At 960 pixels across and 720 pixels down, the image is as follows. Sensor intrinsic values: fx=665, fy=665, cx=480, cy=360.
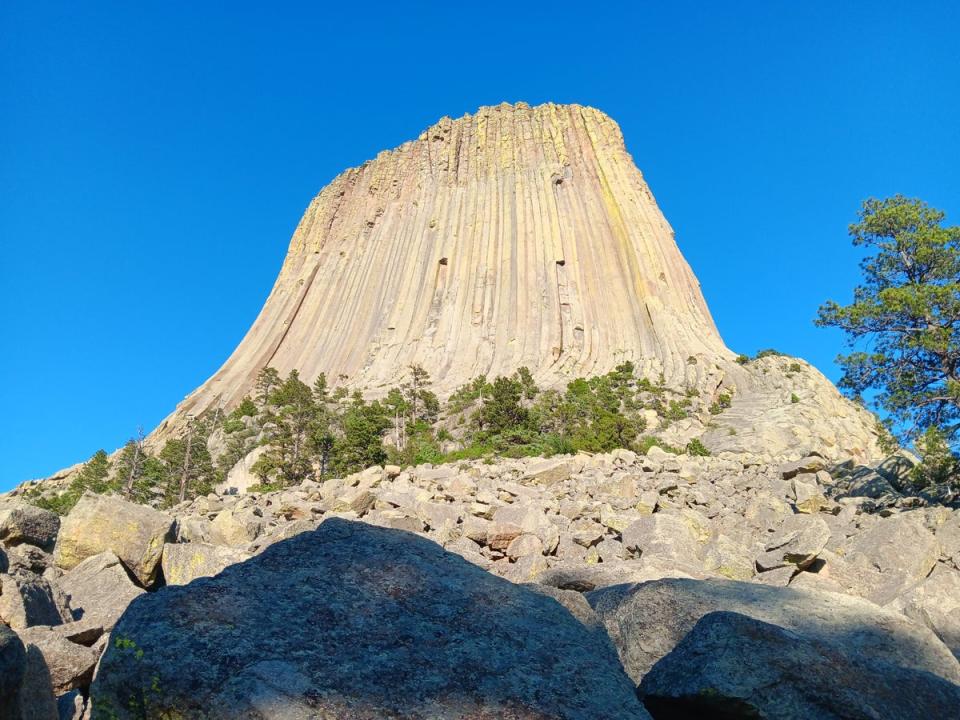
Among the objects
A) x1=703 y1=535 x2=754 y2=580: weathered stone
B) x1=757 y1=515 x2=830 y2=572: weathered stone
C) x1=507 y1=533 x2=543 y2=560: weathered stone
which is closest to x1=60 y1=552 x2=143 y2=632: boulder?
x1=507 y1=533 x2=543 y2=560: weathered stone

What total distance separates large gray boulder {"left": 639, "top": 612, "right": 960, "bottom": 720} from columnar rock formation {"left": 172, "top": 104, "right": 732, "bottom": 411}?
43.2 meters

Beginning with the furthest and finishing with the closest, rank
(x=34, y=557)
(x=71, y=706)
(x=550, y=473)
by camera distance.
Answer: (x=550, y=473) < (x=34, y=557) < (x=71, y=706)

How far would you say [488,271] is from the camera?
57875 mm

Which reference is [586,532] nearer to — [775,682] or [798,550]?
[798,550]

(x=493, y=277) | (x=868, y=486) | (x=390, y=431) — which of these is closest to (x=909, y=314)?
(x=868, y=486)

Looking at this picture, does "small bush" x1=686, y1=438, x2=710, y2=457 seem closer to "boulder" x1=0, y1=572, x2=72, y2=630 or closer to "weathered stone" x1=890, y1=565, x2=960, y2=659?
"weathered stone" x1=890, y1=565, x2=960, y2=659

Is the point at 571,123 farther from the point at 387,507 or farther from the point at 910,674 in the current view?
the point at 910,674

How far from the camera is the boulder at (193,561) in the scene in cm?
578

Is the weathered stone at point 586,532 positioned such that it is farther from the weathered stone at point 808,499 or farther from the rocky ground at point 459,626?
the weathered stone at point 808,499

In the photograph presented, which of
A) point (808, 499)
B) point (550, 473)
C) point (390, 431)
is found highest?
point (390, 431)

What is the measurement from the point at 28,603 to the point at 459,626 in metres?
3.57

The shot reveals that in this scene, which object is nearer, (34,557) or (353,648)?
(353,648)

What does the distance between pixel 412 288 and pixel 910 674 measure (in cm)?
5740

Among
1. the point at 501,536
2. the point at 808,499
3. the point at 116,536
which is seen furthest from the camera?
the point at 808,499
